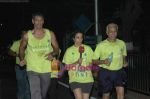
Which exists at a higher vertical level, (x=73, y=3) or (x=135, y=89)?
(x=73, y=3)

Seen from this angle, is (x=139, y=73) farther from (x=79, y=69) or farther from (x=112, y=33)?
(x=79, y=69)

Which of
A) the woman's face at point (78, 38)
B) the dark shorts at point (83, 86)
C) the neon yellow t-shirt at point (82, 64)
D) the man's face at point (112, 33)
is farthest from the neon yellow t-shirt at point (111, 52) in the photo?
the dark shorts at point (83, 86)

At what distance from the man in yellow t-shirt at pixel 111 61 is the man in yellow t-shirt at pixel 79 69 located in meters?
0.27

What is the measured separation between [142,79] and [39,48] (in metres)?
5.21

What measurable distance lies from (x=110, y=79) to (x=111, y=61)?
1.18ft

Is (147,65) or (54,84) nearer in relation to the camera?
(54,84)

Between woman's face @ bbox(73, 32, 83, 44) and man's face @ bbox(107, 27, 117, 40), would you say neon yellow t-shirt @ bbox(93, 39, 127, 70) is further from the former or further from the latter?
woman's face @ bbox(73, 32, 83, 44)

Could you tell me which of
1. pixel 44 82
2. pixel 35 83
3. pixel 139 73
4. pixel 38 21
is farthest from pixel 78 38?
pixel 139 73

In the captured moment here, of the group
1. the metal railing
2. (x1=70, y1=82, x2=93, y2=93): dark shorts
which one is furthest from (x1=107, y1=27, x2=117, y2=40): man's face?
the metal railing

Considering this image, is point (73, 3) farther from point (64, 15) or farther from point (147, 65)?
point (147, 65)

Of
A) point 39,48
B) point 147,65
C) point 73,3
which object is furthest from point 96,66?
point 73,3

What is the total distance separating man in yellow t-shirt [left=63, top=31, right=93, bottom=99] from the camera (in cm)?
920

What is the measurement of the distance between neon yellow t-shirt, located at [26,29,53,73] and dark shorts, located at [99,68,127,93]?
141 cm

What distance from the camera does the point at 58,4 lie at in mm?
43219
